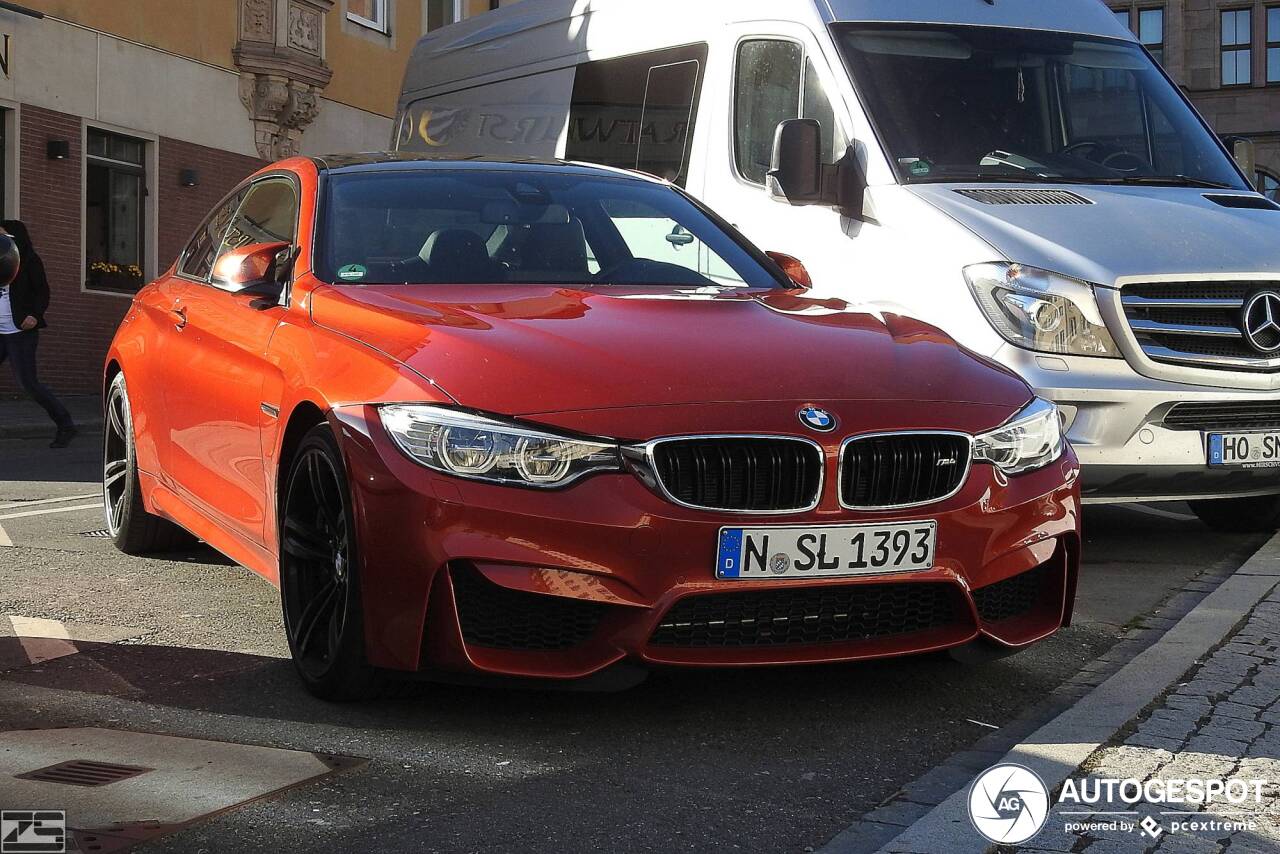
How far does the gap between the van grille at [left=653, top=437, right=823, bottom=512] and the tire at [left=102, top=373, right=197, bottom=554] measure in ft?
10.6

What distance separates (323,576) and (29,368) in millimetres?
10157

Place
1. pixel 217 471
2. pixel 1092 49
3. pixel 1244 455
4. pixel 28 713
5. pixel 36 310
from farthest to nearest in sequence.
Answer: pixel 36 310 < pixel 1092 49 < pixel 1244 455 < pixel 217 471 < pixel 28 713

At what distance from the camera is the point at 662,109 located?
917 centimetres

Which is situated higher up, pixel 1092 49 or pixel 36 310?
pixel 1092 49

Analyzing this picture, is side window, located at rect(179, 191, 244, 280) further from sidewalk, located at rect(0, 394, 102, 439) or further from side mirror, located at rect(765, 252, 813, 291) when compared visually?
sidewalk, located at rect(0, 394, 102, 439)

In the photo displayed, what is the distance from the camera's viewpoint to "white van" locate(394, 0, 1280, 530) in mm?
6809

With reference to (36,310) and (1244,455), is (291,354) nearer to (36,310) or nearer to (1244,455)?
(1244,455)

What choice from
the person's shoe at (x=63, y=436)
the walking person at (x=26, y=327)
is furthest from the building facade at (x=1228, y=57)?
the person's shoe at (x=63, y=436)

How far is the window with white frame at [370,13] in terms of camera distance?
25.0 meters

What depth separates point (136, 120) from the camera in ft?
67.4

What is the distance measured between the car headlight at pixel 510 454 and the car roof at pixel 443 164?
2022 mm

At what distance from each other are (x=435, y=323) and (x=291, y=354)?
0.51 metres

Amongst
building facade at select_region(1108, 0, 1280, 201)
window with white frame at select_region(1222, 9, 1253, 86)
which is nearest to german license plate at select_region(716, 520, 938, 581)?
building facade at select_region(1108, 0, 1280, 201)

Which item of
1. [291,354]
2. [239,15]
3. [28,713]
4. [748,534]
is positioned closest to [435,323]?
[291,354]
